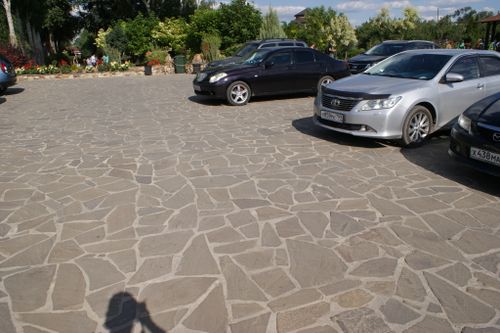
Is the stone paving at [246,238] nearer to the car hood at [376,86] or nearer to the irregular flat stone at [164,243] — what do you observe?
the irregular flat stone at [164,243]

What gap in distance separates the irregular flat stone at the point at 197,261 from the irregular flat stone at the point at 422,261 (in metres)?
1.68

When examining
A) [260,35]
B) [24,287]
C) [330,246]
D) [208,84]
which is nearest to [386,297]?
[330,246]

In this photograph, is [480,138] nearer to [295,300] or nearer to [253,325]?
[295,300]

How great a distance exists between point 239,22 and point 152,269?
25615mm

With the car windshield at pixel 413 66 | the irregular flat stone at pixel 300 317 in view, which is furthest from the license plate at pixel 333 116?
the irregular flat stone at pixel 300 317

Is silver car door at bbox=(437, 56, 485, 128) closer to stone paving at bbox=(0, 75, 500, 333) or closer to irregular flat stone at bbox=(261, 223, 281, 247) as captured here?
stone paving at bbox=(0, 75, 500, 333)

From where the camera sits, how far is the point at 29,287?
329 centimetres

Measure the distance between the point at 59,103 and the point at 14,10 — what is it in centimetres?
2540

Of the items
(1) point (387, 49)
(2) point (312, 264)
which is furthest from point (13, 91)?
(2) point (312, 264)

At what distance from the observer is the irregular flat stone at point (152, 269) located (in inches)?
133

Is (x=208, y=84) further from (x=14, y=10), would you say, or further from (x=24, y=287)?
(x=14, y=10)

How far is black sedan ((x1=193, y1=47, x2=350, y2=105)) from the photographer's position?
1128 centimetres

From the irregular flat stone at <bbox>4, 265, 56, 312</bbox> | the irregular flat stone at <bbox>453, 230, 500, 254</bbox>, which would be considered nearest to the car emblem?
the irregular flat stone at <bbox>453, 230, 500, 254</bbox>

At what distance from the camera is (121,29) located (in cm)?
3159
